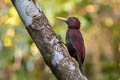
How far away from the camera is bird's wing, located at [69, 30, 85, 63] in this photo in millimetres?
2932

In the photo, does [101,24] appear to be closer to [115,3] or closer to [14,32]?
[115,3]

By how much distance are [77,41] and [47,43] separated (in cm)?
57

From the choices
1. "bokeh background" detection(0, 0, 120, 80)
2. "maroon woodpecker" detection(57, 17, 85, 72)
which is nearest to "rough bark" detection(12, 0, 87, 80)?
"maroon woodpecker" detection(57, 17, 85, 72)

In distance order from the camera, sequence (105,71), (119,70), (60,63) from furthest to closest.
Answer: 1. (105,71)
2. (119,70)
3. (60,63)

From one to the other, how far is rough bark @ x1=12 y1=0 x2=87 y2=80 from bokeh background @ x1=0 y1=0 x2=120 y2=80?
1461 millimetres

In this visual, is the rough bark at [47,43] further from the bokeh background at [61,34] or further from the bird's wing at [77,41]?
the bokeh background at [61,34]

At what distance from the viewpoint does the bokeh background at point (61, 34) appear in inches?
173

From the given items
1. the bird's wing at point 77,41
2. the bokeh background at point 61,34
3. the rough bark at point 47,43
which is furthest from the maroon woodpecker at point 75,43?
the bokeh background at point 61,34

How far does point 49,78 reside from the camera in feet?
17.7

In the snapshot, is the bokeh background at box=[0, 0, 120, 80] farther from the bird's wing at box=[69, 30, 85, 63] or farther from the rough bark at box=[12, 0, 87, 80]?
the rough bark at box=[12, 0, 87, 80]

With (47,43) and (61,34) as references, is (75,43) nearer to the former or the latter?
(47,43)

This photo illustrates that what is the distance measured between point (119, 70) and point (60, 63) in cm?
201

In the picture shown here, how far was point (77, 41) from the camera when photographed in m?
2.99

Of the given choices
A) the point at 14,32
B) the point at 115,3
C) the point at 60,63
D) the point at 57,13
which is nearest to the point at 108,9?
the point at 115,3
